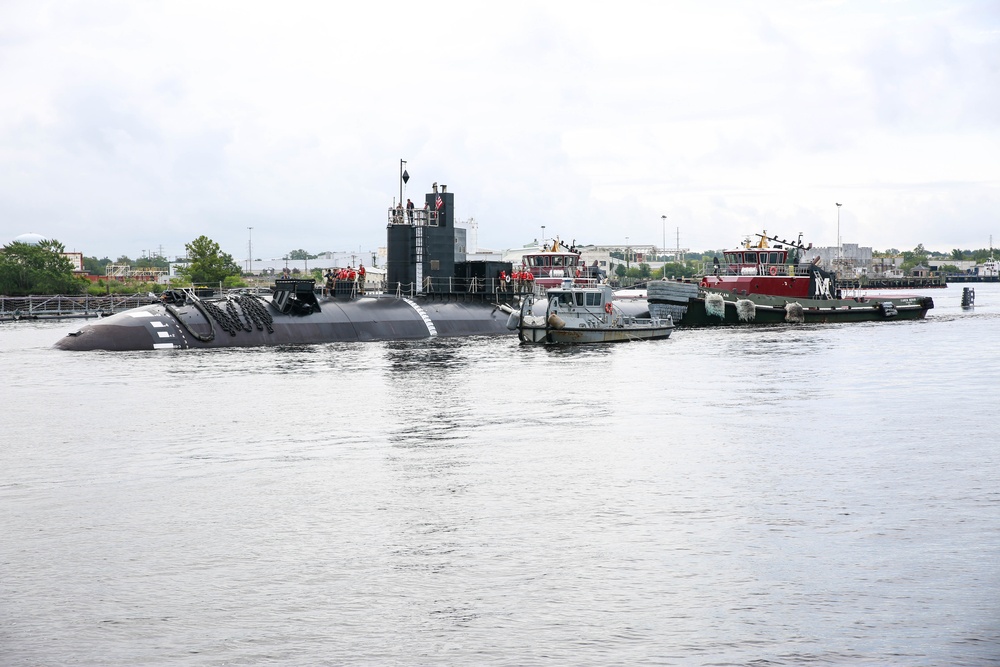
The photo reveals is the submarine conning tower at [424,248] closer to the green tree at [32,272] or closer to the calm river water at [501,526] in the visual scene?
the calm river water at [501,526]

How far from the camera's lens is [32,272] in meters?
135

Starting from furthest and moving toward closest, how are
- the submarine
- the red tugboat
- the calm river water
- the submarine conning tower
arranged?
the red tugboat < the submarine conning tower < the submarine < the calm river water

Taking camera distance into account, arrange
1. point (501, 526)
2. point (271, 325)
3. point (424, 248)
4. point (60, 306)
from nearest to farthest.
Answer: point (501, 526)
point (271, 325)
point (424, 248)
point (60, 306)

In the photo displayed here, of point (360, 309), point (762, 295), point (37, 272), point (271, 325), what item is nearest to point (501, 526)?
point (271, 325)

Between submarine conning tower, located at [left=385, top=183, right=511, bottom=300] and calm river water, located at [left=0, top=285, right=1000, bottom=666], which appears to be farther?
submarine conning tower, located at [left=385, top=183, right=511, bottom=300]

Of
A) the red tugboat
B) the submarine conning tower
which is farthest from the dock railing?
the red tugboat

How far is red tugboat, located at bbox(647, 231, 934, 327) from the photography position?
289ft

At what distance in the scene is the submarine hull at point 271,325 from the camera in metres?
62.2

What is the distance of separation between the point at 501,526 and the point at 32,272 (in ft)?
431

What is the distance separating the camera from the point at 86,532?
19.8m

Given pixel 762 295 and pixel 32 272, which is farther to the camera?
pixel 32 272

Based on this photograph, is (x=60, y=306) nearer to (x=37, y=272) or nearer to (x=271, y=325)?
(x=37, y=272)

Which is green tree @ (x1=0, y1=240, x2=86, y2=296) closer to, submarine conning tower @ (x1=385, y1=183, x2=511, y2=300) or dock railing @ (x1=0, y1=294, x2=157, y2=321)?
dock railing @ (x1=0, y1=294, x2=157, y2=321)

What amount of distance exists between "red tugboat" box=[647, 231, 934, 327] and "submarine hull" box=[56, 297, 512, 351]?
18.7m
